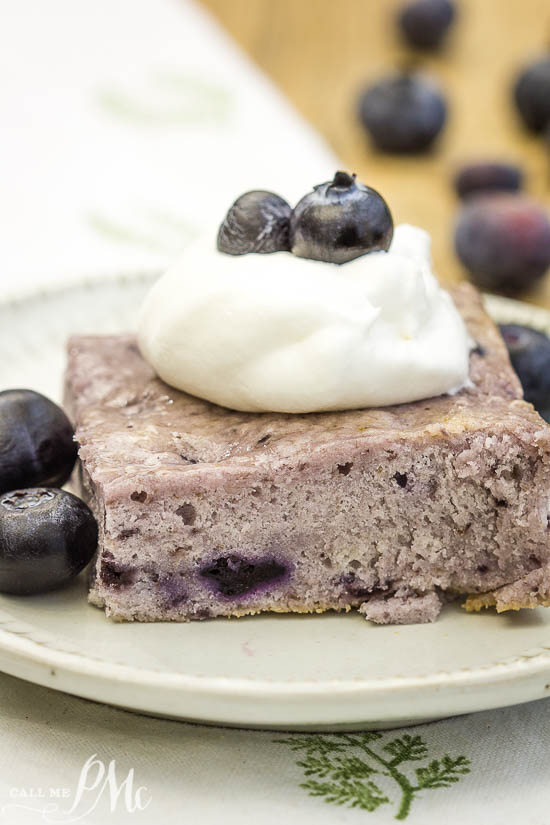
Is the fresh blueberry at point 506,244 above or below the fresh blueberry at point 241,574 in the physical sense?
above

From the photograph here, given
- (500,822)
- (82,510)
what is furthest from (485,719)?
(82,510)

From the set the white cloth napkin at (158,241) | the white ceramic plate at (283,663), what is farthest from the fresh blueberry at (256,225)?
the white ceramic plate at (283,663)

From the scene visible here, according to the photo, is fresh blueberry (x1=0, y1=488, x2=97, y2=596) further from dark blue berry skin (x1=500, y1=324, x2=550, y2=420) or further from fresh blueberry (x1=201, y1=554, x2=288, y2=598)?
dark blue berry skin (x1=500, y1=324, x2=550, y2=420)

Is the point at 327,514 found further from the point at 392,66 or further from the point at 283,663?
the point at 392,66

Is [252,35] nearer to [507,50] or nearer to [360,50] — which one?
[360,50]

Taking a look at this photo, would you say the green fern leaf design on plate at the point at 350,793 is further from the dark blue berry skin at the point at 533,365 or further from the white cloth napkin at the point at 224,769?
the dark blue berry skin at the point at 533,365
